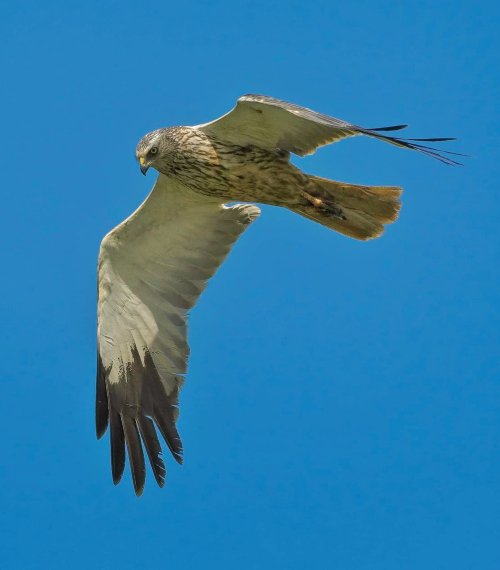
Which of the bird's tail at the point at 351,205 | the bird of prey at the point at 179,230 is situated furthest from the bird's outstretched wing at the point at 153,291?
the bird's tail at the point at 351,205

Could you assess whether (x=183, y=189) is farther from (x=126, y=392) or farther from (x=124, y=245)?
(x=126, y=392)

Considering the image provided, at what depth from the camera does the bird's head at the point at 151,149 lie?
8.48 metres

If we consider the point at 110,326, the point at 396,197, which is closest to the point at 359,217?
the point at 396,197

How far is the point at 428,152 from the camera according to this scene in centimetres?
675

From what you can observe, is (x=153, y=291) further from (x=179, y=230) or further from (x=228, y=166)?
(x=228, y=166)

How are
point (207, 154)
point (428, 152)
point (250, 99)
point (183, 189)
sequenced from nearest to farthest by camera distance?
point (428, 152), point (250, 99), point (207, 154), point (183, 189)

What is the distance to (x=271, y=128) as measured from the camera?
833cm

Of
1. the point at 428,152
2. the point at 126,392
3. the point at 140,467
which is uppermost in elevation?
the point at 428,152

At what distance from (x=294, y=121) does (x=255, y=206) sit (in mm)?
1282

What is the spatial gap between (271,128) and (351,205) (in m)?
0.88

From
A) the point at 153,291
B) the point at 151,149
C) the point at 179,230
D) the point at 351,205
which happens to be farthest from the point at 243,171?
the point at 153,291

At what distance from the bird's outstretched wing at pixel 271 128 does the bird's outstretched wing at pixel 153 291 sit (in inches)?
34.9

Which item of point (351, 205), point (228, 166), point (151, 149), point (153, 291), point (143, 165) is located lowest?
point (153, 291)

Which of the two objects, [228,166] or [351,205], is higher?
[351,205]
